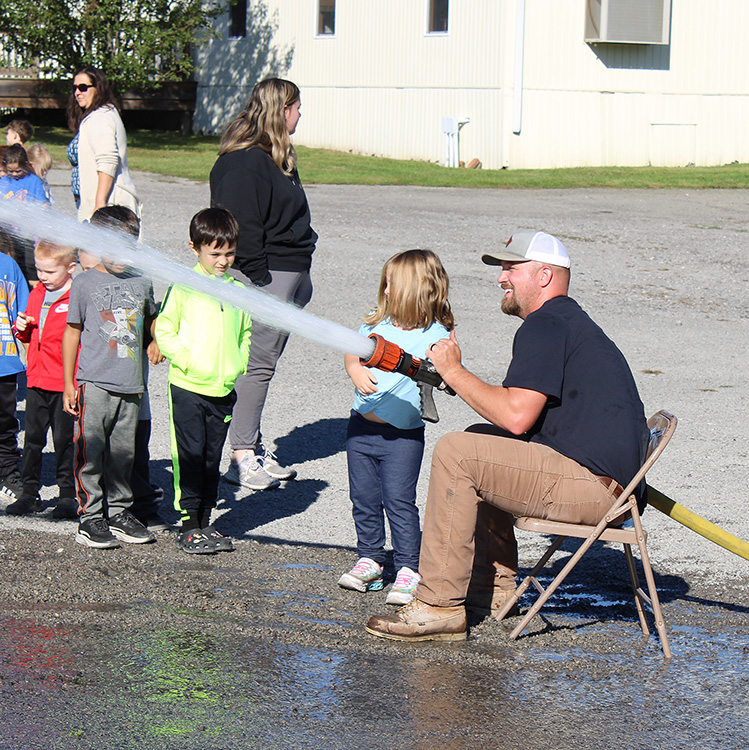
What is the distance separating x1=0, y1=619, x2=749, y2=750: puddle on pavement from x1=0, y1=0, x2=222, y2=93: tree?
81.2 feet

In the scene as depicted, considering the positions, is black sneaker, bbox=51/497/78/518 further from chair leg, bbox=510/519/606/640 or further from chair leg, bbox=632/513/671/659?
chair leg, bbox=632/513/671/659

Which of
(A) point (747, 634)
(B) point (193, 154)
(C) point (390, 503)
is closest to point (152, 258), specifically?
(C) point (390, 503)

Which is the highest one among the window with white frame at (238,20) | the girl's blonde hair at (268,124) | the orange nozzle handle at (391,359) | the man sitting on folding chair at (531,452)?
the window with white frame at (238,20)

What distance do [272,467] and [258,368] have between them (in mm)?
612

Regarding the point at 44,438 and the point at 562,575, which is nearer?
the point at 562,575

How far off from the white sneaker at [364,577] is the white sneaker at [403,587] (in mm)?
94

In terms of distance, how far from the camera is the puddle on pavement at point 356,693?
365 centimetres

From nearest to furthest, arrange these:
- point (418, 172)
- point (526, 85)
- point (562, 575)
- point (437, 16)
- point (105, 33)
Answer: point (562, 575) < point (418, 172) < point (526, 85) < point (437, 16) < point (105, 33)

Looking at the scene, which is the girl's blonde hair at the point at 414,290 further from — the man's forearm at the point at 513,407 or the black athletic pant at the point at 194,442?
the black athletic pant at the point at 194,442

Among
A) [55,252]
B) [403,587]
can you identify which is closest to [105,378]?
[55,252]

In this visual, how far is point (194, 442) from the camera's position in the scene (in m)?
5.47

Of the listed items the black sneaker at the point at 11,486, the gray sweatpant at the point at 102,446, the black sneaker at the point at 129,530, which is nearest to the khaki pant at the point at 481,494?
the black sneaker at the point at 129,530

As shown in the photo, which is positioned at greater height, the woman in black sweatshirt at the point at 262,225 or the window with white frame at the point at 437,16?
the window with white frame at the point at 437,16

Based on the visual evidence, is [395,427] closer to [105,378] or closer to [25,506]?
[105,378]
